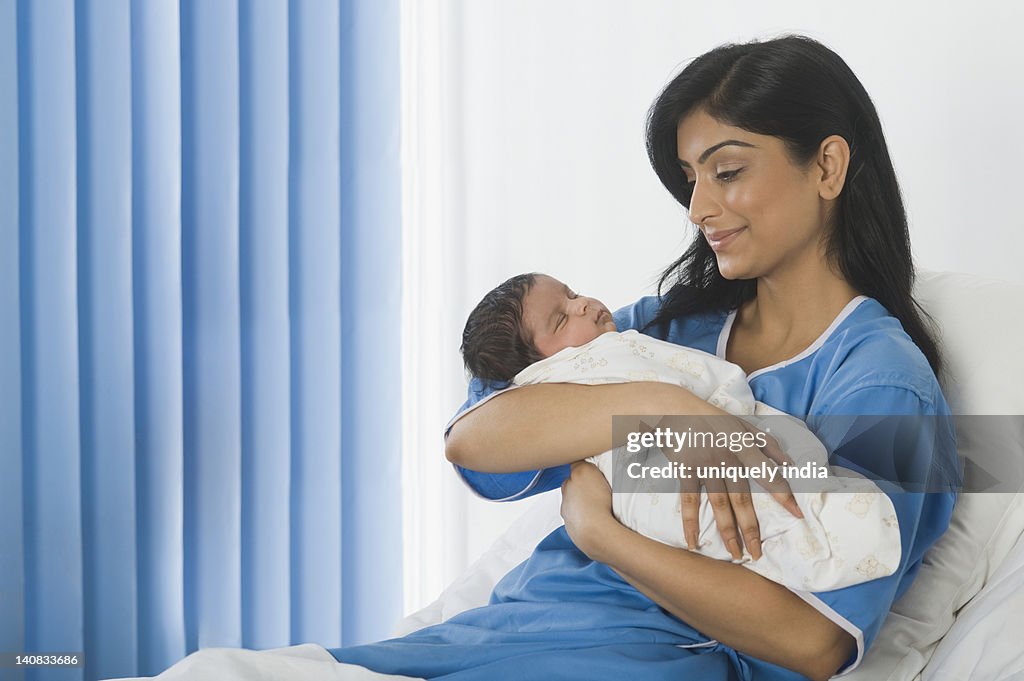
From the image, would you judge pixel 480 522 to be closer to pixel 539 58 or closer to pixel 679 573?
pixel 539 58

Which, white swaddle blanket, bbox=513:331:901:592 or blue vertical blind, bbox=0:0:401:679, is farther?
blue vertical blind, bbox=0:0:401:679

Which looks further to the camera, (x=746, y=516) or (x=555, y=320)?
(x=555, y=320)

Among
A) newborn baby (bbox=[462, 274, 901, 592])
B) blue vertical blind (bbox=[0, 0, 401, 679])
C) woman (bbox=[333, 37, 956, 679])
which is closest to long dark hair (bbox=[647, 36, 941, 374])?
woman (bbox=[333, 37, 956, 679])

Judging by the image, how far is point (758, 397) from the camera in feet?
4.07

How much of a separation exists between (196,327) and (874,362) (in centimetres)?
154

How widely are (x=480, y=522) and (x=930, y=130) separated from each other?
151 cm

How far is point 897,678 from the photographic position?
112 cm

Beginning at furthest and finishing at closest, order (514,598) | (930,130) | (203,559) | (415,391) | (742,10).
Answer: (415,391) < (203,559) < (742,10) < (930,130) < (514,598)

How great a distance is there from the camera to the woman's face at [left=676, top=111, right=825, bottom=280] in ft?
3.98

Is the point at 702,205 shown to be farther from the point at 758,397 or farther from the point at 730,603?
the point at 730,603

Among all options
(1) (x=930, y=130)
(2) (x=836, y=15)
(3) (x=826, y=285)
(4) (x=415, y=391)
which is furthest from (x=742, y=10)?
(4) (x=415, y=391)

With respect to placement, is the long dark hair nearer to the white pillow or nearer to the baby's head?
the white pillow

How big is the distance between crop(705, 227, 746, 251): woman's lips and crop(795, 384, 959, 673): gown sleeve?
0.89 feet

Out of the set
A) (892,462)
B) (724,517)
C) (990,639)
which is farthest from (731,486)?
(990,639)
